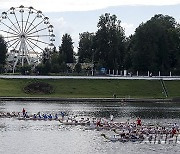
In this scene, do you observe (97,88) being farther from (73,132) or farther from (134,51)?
(73,132)

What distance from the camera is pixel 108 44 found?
157 meters

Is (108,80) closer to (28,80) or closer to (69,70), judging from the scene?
(28,80)

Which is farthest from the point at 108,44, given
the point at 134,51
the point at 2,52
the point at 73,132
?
the point at 73,132

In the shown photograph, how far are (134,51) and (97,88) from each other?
31.0 meters

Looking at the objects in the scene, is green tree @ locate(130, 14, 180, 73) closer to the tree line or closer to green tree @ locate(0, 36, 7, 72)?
the tree line

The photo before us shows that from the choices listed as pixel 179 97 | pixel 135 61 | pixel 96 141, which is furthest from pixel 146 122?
pixel 135 61

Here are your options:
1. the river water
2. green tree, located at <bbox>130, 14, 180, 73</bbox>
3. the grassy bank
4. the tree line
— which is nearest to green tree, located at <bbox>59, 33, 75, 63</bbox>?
the tree line

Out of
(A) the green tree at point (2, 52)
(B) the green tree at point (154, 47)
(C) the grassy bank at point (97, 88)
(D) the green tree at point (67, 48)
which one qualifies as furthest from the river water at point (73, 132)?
(D) the green tree at point (67, 48)

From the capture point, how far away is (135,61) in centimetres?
15212

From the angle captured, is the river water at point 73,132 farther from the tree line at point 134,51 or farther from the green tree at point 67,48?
the green tree at point 67,48

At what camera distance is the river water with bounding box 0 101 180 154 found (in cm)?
5638

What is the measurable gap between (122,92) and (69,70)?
52.1 m

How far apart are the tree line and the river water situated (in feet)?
159

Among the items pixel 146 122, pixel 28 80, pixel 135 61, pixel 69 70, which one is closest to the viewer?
pixel 146 122
